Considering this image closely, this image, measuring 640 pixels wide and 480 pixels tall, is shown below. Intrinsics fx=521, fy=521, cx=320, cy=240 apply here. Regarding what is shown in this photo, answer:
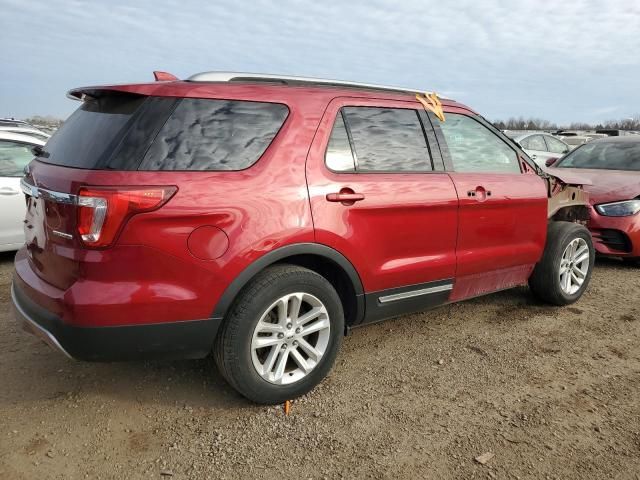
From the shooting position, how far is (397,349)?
366 cm

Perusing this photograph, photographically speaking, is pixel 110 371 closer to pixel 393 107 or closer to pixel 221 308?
pixel 221 308

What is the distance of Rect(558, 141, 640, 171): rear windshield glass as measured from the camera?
6.70m

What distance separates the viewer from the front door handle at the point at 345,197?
287cm

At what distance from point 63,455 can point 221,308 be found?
0.99 metres

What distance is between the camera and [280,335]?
2.82 meters

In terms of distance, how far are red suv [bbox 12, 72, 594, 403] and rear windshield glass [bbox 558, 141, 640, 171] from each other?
13.4 feet

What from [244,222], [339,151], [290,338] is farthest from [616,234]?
[244,222]

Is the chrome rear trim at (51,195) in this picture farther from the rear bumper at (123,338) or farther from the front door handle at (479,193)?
the front door handle at (479,193)

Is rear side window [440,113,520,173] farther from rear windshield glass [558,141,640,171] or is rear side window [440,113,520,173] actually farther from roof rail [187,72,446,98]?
rear windshield glass [558,141,640,171]

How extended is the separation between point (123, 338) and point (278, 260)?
2.76ft

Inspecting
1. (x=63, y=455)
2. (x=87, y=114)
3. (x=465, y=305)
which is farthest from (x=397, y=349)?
(x=87, y=114)

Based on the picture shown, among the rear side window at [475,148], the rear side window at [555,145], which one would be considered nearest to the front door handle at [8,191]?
the rear side window at [475,148]

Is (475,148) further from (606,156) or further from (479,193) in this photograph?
(606,156)

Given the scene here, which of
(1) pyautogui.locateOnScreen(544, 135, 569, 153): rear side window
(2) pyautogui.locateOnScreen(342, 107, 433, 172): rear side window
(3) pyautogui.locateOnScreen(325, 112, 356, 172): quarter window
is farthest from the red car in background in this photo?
(1) pyautogui.locateOnScreen(544, 135, 569, 153): rear side window
